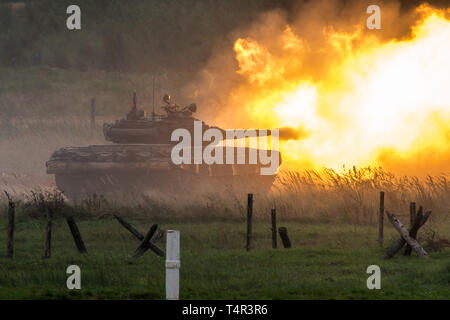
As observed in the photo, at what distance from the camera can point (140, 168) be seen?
119ft

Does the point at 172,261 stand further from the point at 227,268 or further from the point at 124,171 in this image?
the point at 124,171

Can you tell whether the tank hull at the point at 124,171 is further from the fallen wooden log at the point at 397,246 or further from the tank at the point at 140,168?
the fallen wooden log at the point at 397,246

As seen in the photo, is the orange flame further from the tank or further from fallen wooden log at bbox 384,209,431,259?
fallen wooden log at bbox 384,209,431,259

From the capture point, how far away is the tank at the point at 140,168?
36.2 metres

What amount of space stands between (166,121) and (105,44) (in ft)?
148

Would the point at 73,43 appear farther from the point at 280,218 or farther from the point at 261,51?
the point at 280,218

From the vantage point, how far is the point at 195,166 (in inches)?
1443

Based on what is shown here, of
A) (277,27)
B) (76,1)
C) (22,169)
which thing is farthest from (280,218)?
(76,1)

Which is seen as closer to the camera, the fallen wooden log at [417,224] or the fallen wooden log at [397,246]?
the fallen wooden log at [417,224]

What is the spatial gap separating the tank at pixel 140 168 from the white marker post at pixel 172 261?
830 inches

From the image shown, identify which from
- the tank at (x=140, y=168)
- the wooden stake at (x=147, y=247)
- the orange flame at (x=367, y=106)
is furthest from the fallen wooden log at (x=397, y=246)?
the orange flame at (x=367, y=106)

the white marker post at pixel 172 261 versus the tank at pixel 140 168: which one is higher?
the tank at pixel 140 168

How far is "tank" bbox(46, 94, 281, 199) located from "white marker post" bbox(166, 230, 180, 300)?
21083mm

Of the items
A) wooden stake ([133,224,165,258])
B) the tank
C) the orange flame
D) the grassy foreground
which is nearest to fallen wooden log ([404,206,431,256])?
the grassy foreground
